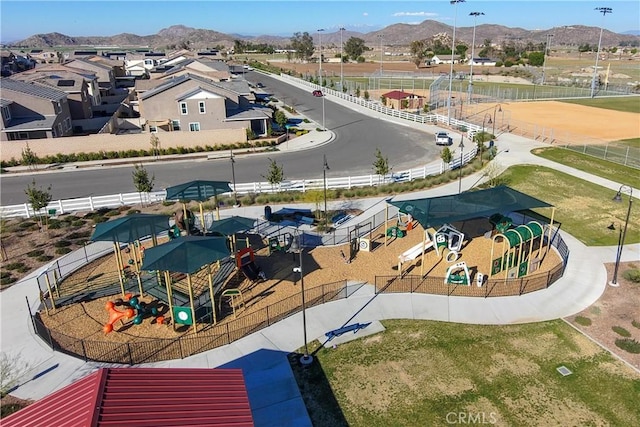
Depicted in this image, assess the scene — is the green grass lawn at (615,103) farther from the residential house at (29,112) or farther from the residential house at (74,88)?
the residential house at (29,112)

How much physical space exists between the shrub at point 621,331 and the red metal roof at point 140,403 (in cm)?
1561

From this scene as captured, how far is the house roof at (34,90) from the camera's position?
49406mm

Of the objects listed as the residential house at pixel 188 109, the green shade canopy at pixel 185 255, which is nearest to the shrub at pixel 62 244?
the green shade canopy at pixel 185 255

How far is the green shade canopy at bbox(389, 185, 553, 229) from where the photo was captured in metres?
22.8

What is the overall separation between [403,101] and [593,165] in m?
32.7

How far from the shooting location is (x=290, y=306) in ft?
67.2

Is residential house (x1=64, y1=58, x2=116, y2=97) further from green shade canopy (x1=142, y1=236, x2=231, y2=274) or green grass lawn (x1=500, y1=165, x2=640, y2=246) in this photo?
green shade canopy (x1=142, y1=236, x2=231, y2=274)

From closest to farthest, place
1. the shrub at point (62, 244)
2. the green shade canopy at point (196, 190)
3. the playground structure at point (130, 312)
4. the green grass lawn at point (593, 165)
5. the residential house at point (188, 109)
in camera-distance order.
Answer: the playground structure at point (130, 312)
the green shade canopy at point (196, 190)
the shrub at point (62, 244)
the green grass lawn at point (593, 165)
the residential house at point (188, 109)

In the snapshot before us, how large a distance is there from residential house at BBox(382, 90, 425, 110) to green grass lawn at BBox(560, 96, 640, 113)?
30.1m

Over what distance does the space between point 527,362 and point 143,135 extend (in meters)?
43.0

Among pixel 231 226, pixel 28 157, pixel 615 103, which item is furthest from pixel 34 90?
pixel 615 103

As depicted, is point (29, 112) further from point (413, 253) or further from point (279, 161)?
point (413, 253)

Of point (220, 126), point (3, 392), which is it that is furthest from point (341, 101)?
point (3, 392)

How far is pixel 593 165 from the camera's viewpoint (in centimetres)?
4116
